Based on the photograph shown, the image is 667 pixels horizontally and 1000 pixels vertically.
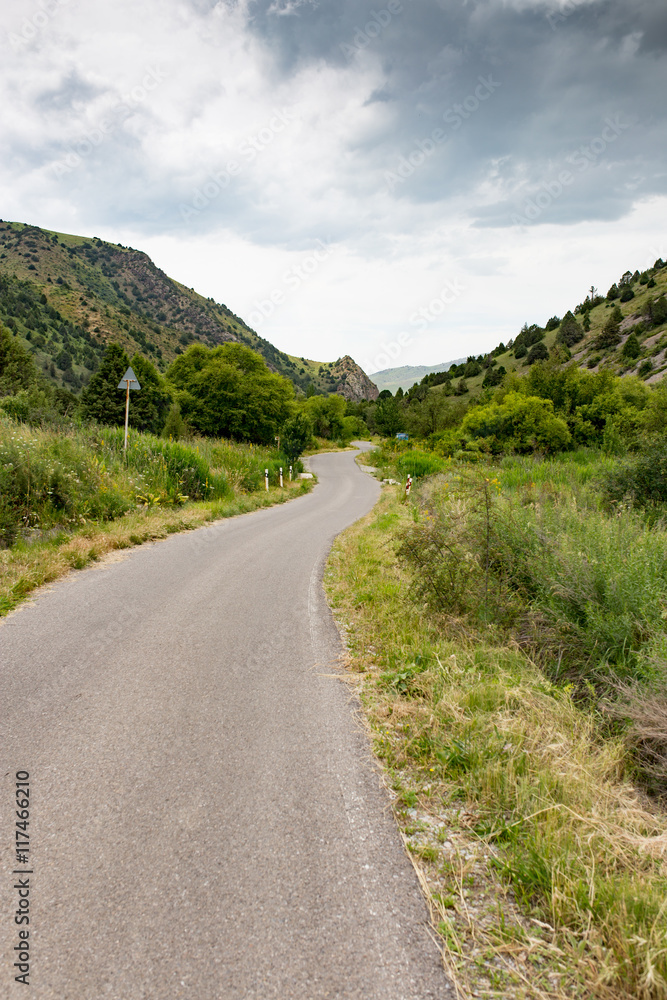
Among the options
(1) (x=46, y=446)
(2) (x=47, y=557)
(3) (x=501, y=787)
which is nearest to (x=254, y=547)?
(2) (x=47, y=557)

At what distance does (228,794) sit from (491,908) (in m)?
1.39

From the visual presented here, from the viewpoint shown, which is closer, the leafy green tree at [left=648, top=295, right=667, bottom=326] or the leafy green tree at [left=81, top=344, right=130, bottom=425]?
the leafy green tree at [left=81, top=344, right=130, bottom=425]

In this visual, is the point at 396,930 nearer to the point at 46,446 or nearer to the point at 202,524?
the point at 46,446

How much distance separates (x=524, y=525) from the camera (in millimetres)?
6199

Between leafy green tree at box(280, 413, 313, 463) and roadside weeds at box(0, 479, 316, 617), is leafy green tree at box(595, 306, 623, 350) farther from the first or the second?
roadside weeds at box(0, 479, 316, 617)

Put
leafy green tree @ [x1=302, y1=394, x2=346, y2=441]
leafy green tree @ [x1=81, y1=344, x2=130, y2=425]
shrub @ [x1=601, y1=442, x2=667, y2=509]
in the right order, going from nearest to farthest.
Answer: shrub @ [x1=601, y1=442, x2=667, y2=509]
leafy green tree @ [x1=81, y1=344, x2=130, y2=425]
leafy green tree @ [x1=302, y1=394, x2=346, y2=441]

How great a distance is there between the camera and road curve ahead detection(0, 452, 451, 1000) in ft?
5.78

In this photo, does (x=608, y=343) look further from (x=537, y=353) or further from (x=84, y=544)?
(x=84, y=544)

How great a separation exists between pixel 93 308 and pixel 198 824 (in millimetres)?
105278

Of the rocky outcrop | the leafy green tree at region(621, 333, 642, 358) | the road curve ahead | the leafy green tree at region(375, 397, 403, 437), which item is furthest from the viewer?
the rocky outcrop

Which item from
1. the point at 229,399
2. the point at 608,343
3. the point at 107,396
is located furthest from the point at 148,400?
the point at 608,343

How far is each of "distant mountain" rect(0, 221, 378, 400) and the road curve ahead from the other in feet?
221

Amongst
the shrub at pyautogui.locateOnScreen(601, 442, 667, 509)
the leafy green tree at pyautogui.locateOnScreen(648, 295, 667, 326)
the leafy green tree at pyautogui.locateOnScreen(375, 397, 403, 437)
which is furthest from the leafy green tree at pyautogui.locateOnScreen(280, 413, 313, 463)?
the leafy green tree at pyautogui.locateOnScreen(648, 295, 667, 326)

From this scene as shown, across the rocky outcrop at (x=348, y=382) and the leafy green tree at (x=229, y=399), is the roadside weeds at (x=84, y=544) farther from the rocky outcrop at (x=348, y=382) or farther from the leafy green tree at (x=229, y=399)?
the rocky outcrop at (x=348, y=382)
